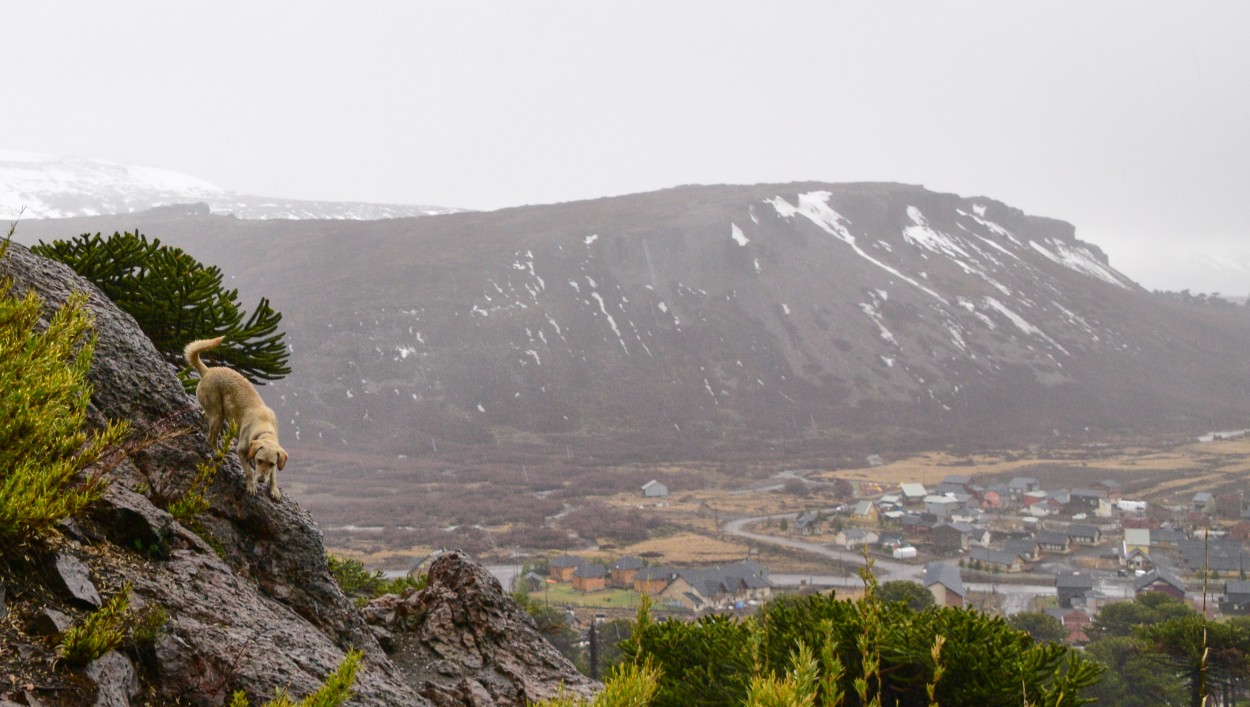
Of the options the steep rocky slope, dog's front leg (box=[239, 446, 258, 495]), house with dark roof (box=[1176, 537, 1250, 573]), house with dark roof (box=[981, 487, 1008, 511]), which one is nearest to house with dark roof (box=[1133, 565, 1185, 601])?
house with dark roof (box=[1176, 537, 1250, 573])

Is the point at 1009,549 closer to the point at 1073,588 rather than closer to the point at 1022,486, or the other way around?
the point at 1073,588

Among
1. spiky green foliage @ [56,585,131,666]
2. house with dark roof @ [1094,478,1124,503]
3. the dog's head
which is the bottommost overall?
house with dark roof @ [1094,478,1124,503]

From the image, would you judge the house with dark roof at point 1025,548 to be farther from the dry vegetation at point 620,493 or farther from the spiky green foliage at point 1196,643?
the spiky green foliage at point 1196,643

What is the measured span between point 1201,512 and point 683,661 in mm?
104199

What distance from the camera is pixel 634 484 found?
371 feet

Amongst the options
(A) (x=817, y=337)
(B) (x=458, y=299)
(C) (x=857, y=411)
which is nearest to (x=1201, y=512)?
(C) (x=857, y=411)

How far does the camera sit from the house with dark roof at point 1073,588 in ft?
182

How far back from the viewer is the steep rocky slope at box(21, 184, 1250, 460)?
5792 inches

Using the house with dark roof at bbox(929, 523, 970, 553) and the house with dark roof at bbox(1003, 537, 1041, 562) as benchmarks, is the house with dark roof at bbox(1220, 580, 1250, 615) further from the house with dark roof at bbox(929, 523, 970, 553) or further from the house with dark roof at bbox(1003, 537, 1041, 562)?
the house with dark roof at bbox(929, 523, 970, 553)

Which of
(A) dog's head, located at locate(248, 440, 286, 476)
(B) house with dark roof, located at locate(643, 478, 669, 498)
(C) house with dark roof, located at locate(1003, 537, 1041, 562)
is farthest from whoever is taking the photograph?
(B) house with dark roof, located at locate(643, 478, 669, 498)

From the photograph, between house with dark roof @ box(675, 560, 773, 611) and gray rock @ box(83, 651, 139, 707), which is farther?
house with dark roof @ box(675, 560, 773, 611)

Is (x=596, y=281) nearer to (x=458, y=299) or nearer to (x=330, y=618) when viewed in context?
(x=458, y=299)

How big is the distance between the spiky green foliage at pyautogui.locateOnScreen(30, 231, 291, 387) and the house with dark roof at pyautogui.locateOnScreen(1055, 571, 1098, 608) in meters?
58.5

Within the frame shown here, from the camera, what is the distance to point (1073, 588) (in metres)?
57.2
